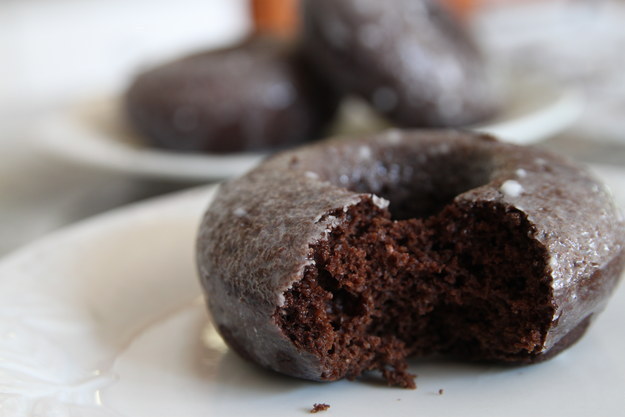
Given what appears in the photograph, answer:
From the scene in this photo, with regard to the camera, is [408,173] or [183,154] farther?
[183,154]

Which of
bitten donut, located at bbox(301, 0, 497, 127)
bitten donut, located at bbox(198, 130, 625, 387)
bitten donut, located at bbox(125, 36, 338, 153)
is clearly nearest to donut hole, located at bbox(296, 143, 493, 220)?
bitten donut, located at bbox(198, 130, 625, 387)

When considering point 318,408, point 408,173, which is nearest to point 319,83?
point 408,173

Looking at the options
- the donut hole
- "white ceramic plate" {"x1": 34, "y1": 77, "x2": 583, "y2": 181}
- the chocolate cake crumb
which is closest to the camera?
the chocolate cake crumb

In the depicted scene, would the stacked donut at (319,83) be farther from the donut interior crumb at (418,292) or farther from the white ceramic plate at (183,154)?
the donut interior crumb at (418,292)

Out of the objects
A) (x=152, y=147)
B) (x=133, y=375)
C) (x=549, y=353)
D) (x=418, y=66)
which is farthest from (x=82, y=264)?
(x=418, y=66)

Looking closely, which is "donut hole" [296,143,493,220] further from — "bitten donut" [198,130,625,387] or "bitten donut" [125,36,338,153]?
"bitten donut" [125,36,338,153]

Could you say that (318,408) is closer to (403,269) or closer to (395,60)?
(403,269)

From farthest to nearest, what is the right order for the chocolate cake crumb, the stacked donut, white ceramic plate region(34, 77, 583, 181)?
the stacked donut, white ceramic plate region(34, 77, 583, 181), the chocolate cake crumb
